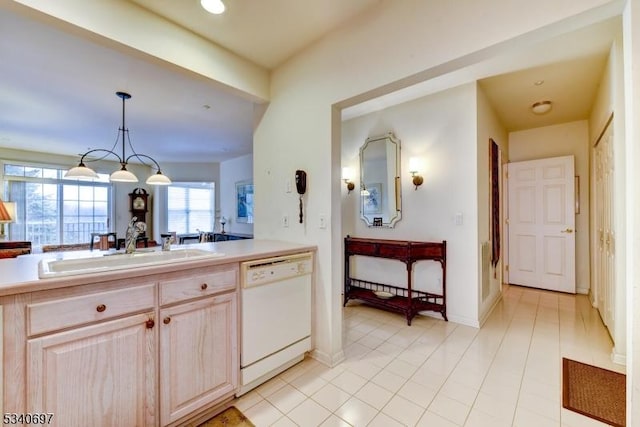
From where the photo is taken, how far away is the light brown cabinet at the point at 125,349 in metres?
1.09

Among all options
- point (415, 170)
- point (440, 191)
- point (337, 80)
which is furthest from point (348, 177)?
point (337, 80)

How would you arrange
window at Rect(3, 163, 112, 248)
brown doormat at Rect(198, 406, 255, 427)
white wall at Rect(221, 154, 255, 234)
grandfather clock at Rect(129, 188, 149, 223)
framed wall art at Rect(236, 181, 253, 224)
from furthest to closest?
grandfather clock at Rect(129, 188, 149, 223)
white wall at Rect(221, 154, 255, 234)
framed wall art at Rect(236, 181, 253, 224)
window at Rect(3, 163, 112, 248)
brown doormat at Rect(198, 406, 255, 427)

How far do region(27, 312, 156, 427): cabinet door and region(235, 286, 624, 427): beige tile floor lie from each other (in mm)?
627

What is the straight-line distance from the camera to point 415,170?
325cm

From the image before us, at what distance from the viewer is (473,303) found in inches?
114

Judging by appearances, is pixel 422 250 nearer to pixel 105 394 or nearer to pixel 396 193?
pixel 396 193

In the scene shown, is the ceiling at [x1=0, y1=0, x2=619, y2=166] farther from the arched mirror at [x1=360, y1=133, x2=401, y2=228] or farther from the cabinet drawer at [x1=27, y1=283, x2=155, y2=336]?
the cabinet drawer at [x1=27, y1=283, x2=155, y2=336]

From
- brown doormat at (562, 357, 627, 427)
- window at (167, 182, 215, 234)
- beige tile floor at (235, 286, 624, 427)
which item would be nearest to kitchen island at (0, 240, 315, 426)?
beige tile floor at (235, 286, 624, 427)

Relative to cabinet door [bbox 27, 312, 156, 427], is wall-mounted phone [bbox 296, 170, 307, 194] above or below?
above

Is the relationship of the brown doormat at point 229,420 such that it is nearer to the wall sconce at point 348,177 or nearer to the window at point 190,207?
the wall sconce at point 348,177

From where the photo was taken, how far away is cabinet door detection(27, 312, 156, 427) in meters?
1.12

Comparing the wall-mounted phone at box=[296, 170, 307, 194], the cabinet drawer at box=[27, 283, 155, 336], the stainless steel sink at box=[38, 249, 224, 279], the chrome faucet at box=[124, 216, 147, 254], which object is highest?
the wall-mounted phone at box=[296, 170, 307, 194]

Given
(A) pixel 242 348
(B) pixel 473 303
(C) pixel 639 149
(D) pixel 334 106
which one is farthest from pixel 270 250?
(B) pixel 473 303

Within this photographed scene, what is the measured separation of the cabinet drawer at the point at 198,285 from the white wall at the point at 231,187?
4992mm
